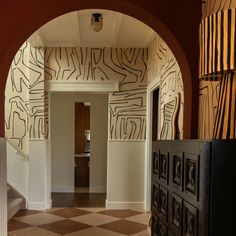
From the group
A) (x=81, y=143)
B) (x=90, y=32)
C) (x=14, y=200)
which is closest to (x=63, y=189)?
(x=81, y=143)

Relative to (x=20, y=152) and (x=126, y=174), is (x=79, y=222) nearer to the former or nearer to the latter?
(x=126, y=174)

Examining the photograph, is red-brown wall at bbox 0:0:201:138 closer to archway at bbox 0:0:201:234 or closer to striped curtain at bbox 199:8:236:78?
archway at bbox 0:0:201:234

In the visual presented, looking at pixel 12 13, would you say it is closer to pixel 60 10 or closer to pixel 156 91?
pixel 60 10

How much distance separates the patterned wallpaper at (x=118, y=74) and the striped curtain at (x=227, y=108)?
13.6 feet

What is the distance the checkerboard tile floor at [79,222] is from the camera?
13.9 feet

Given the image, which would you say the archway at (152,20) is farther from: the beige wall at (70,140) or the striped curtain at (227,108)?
the beige wall at (70,140)

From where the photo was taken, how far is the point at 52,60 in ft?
18.1

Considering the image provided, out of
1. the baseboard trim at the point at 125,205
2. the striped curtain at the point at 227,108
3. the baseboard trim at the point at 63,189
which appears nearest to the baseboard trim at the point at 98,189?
the baseboard trim at the point at 63,189

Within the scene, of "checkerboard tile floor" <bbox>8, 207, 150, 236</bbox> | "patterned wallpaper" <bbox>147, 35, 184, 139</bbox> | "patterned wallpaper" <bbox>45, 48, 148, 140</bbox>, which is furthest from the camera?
"patterned wallpaper" <bbox>45, 48, 148, 140</bbox>

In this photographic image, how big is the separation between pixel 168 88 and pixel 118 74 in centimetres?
207

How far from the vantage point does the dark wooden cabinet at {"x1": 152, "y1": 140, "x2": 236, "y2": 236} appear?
111 centimetres

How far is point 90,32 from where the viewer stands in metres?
4.80

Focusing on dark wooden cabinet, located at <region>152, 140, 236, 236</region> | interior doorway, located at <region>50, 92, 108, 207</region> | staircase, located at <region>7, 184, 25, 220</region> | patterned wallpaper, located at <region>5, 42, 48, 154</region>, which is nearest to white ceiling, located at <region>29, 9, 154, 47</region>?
patterned wallpaper, located at <region>5, 42, 48, 154</region>

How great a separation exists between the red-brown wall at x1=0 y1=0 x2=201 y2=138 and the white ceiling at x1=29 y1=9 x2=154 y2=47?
1.48 m
